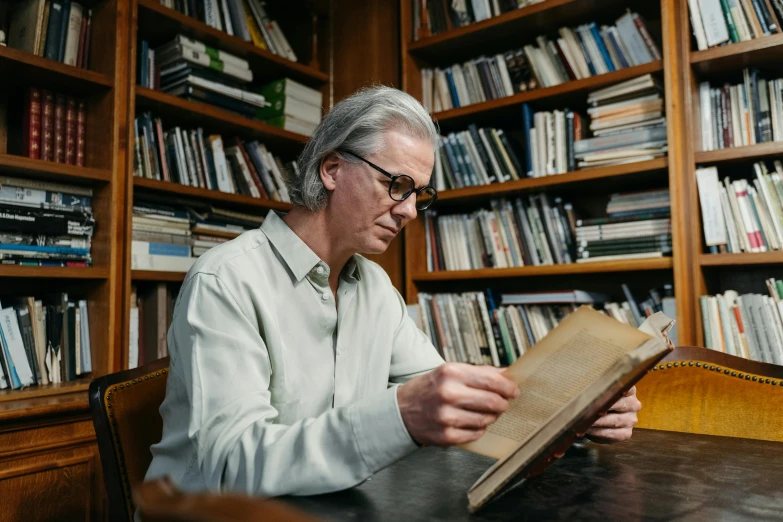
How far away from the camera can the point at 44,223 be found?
1.90 meters

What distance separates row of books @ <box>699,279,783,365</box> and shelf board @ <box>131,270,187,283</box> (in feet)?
5.85

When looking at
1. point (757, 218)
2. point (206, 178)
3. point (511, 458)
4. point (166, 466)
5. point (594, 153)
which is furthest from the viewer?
point (206, 178)

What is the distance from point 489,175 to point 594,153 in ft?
1.45

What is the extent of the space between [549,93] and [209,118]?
1.29 metres

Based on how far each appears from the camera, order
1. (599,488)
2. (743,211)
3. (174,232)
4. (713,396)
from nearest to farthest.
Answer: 1. (599,488)
2. (713,396)
3. (743,211)
4. (174,232)

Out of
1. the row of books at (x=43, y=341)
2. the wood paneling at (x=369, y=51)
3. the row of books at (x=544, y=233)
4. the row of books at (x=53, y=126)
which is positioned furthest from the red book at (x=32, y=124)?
the row of books at (x=544, y=233)

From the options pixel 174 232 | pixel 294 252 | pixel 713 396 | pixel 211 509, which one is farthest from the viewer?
pixel 174 232

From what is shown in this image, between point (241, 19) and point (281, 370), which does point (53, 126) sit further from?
point (281, 370)

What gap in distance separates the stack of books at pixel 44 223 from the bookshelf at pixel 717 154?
1979 mm

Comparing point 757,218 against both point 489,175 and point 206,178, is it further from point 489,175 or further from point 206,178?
point 206,178

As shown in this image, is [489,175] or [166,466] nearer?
[166,466]

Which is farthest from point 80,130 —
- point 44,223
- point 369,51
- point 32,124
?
point 369,51

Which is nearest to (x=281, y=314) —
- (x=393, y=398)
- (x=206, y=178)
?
(x=393, y=398)

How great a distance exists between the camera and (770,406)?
1.23 m
